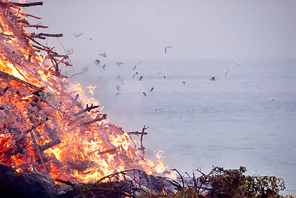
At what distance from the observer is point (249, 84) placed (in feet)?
110

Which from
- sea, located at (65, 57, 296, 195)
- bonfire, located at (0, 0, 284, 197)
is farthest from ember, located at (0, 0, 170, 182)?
sea, located at (65, 57, 296, 195)

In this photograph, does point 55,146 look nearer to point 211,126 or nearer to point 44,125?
point 44,125

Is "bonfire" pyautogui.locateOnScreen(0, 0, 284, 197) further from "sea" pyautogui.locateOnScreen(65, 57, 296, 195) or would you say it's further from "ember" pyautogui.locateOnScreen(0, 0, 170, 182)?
"sea" pyautogui.locateOnScreen(65, 57, 296, 195)

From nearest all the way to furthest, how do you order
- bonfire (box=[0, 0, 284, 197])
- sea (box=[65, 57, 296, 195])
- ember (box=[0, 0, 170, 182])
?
bonfire (box=[0, 0, 284, 197]) → ember (box=[0, 0, 170, 182]) → sea (box=[65, 57, 296, 195])

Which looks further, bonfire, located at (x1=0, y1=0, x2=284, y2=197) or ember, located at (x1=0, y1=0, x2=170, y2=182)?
ember, located at (x1=0, y1=0, x2=170, y2=182)

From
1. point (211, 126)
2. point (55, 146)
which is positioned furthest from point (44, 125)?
point (211, 126)

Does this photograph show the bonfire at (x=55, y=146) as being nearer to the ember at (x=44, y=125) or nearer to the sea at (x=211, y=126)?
the ember at (x=44, y=125)

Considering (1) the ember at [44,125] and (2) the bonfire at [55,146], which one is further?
(1) the ember at [44,125]

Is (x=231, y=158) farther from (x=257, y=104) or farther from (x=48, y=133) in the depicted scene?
(x=257, y=104)

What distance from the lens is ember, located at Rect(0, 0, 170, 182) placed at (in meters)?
2.79

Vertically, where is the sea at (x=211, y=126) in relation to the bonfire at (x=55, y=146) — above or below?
above

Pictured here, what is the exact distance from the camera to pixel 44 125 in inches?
129

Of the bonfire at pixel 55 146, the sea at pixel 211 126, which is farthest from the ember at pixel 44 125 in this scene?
the sea at pixel 211 126

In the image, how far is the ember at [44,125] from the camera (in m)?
2.79
